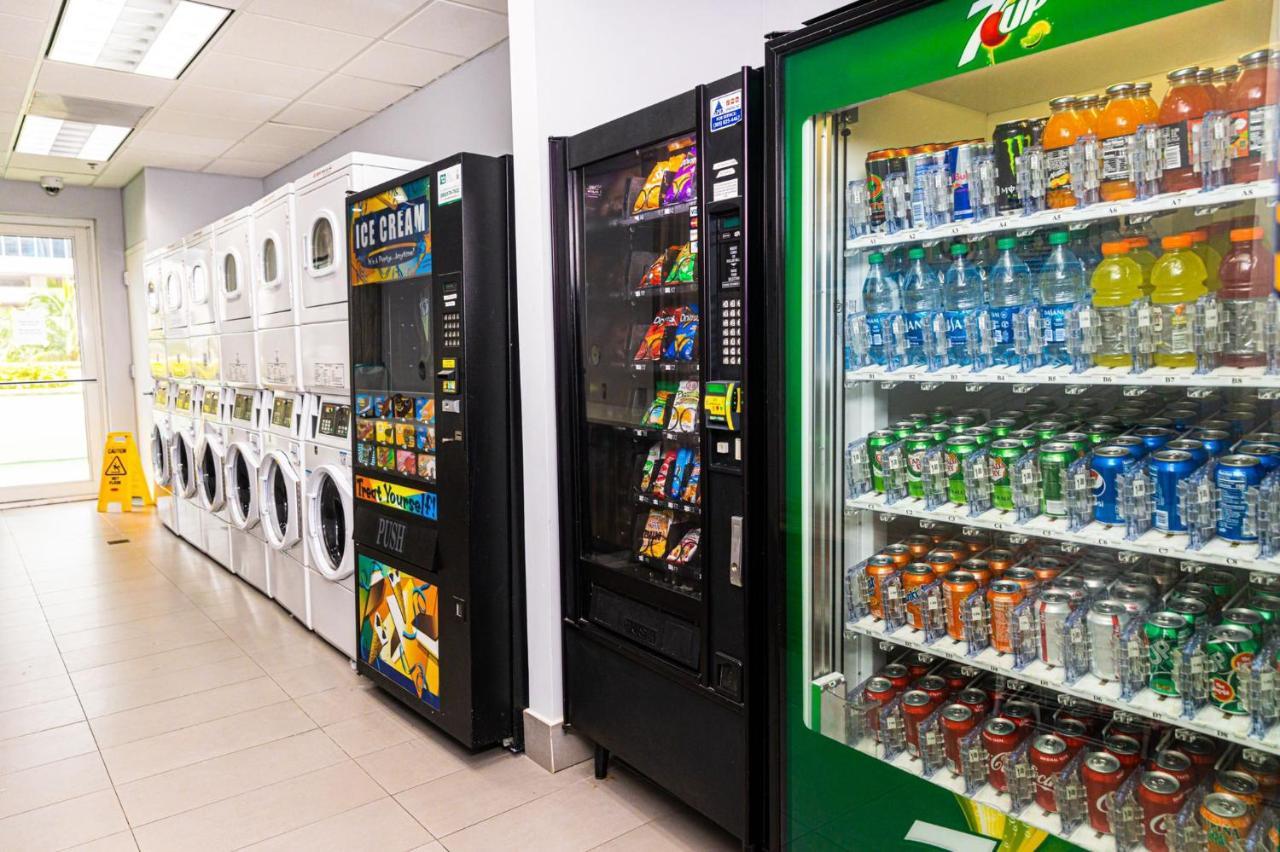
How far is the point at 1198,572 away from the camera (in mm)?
1699

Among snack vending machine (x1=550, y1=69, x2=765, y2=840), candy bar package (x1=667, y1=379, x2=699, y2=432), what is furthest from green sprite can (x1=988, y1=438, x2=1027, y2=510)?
candy bar package (x1=667, y1=379, x2=699, y2=432)

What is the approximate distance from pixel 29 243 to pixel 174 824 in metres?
7.68

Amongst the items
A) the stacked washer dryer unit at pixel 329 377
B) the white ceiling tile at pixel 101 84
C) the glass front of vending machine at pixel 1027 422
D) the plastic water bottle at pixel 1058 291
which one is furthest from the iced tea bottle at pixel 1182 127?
the white ceiling tile at pixel 101 84

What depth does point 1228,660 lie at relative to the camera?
1.44m

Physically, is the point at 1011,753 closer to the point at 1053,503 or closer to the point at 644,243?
the point at 1053,503

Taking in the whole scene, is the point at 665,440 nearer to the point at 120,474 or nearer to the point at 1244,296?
the point at 1244,296

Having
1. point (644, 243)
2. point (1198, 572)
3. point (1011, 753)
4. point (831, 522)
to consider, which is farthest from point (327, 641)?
point (1198, 572)

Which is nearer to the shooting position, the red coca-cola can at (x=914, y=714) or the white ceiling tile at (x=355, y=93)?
the red coca-cola can at (x=914, y=714)

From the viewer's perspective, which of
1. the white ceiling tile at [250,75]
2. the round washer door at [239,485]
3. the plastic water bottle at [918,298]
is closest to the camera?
the plastic water bottle at [918,298]

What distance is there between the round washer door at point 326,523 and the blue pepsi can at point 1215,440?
10.7ft

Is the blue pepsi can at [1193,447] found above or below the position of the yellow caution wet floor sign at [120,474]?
above

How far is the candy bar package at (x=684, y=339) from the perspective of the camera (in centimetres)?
241

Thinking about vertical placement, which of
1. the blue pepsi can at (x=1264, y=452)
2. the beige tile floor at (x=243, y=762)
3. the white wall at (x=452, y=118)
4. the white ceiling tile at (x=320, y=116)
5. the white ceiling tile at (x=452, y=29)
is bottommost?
the beige tile floor at (x=243, y=762)

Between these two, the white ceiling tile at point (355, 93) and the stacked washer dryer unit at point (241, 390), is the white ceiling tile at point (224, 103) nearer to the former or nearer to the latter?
the white ceiling tile at point (355, 93)
